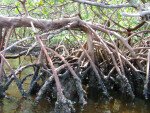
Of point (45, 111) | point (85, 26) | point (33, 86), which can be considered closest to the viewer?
point (45, 111)

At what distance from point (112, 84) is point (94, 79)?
520mm

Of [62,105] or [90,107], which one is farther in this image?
[90,107]

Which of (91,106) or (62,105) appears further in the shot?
(91,106)

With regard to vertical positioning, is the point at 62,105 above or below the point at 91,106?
above

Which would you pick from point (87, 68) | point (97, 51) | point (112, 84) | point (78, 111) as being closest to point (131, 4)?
point (78, 111)

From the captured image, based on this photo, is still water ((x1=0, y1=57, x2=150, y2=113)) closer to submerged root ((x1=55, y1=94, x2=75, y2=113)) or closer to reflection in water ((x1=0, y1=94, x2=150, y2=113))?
reflection in water ((x1=0, y1=94, x2=150, y2=113))

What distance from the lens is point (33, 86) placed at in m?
3.72

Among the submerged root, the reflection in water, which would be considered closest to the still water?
→ the reflection in water

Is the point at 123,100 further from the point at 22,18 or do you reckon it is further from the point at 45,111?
the point at 22,18

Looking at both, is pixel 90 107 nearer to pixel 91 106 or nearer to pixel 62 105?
pixel 91 106

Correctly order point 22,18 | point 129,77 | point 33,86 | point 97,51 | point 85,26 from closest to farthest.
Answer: point 22,18 → point 33,86 → point 85,26 → point 129,77 → point 97,51

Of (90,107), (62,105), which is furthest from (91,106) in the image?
(62,105)

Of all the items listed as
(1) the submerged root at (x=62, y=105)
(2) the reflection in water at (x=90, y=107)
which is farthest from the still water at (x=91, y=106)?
(1) the submerged root at (x=62, y=105)

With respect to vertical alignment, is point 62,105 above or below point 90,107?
above
